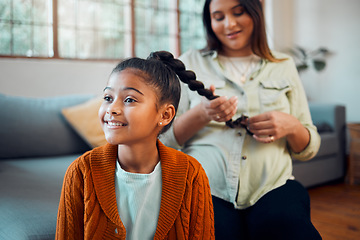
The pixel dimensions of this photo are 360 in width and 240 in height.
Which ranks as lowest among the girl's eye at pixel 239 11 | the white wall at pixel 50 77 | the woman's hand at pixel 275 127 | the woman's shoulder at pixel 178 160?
the woman's shoulder at pixel 178 160

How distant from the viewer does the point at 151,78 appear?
2.58 feet

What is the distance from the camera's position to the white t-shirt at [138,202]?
30.7 inches

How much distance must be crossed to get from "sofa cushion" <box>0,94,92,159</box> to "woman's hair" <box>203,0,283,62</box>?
3.51 feet

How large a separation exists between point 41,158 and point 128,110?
133 cm

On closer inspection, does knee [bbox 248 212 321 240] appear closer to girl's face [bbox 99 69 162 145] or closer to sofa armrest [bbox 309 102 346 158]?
girl's face [bbox 99 69 162 145]

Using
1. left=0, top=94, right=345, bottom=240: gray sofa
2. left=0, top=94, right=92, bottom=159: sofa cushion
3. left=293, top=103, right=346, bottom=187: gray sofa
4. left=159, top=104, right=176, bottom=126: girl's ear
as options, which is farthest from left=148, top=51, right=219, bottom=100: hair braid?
left=293, top=103, right=346, bottom=187: gray sofa

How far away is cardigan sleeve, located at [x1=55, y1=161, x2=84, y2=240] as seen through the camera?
0.75 m

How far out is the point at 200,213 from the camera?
0.80 meters

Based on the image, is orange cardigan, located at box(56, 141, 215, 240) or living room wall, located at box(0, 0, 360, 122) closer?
orange cardigan, located at box(56, 141, 215, 240)

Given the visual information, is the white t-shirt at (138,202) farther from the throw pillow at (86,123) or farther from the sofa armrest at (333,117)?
the sofa armrest at (333,117)

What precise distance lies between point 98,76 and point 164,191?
8.37 ft

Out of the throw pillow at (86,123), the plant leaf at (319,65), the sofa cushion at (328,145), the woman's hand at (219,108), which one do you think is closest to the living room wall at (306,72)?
the plant leaf at (319,65)

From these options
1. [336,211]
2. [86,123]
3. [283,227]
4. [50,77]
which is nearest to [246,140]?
[283,227]

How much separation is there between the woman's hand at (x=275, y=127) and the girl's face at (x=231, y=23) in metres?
0.30
